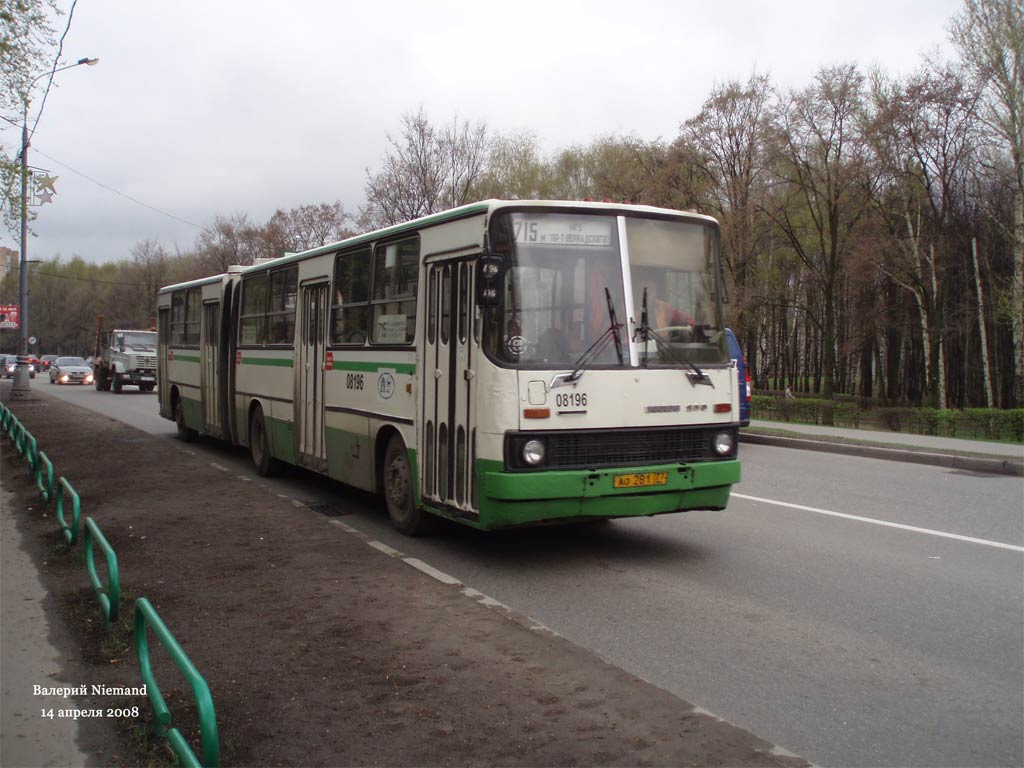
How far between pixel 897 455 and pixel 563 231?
414 inches

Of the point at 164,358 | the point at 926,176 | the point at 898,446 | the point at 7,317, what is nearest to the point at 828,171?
the point at 926,176

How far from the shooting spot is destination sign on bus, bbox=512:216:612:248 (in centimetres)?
730

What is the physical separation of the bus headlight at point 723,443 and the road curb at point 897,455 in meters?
8.17

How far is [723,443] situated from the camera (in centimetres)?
790

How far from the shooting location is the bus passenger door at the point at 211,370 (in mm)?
15234

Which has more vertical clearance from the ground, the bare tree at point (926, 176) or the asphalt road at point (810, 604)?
the bare tree at point (926, 176)

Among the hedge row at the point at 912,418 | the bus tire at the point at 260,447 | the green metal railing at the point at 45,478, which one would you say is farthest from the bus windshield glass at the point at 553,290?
the hedge row at the point at 912,418

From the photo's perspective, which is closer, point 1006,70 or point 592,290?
→ point 592,290

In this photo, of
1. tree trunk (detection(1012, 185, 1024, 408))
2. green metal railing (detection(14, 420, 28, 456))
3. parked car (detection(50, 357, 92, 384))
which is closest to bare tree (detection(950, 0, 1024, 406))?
tree trunk (detection(1012, 185, 1024, 408))

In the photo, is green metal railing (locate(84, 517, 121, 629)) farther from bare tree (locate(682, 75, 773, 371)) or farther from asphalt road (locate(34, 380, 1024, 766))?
bare tree (locate(682, 75, 773, 371))

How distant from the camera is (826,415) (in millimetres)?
21953

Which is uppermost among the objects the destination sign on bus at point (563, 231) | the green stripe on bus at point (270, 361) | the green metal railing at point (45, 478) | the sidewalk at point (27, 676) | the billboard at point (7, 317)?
the billboard at point (7, 317)

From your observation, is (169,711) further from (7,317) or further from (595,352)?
(7,317)

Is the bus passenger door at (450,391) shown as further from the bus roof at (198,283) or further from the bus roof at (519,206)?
the bus roof at (198,283)
